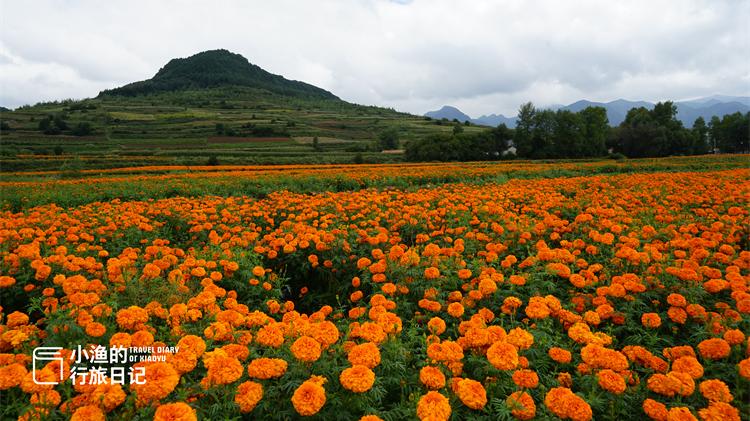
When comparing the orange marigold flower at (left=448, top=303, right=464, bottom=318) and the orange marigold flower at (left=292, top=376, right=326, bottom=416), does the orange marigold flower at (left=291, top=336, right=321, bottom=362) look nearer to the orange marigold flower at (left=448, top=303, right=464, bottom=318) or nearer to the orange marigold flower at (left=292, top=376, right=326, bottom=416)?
the orange marigold flower at (left=292, top=376, right=326, bottom=416)

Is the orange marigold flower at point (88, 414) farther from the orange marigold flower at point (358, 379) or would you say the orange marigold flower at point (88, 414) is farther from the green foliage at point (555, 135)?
the green foliage at point (555, 135)

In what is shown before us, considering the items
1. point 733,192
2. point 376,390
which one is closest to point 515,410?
point 376,390

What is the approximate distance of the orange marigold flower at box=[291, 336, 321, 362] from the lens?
2.27m

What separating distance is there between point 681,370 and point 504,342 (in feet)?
3.46

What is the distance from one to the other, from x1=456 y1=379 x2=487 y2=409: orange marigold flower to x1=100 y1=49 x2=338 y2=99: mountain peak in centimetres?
15583

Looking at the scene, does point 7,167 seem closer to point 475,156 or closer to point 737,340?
point 737,340

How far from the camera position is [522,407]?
78.7 inches

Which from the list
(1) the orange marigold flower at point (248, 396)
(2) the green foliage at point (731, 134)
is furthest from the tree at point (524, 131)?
(1) the orange marigold flower at point (248, 396)

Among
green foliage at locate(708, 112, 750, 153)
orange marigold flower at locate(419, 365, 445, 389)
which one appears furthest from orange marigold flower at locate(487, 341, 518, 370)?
green foliage at locate(708, 112, 750, 153)

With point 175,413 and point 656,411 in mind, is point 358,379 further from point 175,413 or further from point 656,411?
point 656,411

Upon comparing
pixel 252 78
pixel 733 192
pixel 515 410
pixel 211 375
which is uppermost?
pixel 252 78

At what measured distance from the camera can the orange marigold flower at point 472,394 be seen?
6.59ft

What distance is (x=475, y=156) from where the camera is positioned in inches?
2044

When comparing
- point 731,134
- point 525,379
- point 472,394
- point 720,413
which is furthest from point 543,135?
point 472,394
